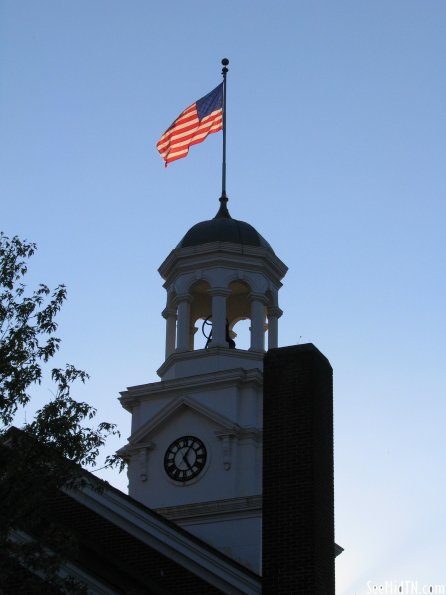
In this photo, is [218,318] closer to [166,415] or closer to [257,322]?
[257,322]

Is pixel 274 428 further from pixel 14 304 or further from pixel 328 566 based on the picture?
pixel 14 304

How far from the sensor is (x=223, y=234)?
3834 centimetres

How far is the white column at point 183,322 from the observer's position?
37.2 m

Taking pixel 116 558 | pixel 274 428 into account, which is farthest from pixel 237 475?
pixel 274 428

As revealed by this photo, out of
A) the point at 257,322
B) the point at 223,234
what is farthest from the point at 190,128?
the point at 257,322

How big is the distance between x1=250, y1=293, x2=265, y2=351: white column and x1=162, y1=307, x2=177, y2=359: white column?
241cm

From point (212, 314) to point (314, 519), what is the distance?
18310mm

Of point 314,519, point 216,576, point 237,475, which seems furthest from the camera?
point 237,475

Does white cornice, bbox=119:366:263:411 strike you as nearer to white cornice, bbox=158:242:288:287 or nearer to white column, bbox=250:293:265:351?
white column, bbox=250:293:265:351

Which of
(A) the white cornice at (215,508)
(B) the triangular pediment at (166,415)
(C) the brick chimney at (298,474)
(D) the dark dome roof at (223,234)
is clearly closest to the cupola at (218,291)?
(D) the dark dome roof at (223,234)

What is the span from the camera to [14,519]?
51.8 feet

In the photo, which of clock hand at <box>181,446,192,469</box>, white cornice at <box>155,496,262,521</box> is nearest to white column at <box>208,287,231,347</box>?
clock hand at <box>181,446,192,469</box>

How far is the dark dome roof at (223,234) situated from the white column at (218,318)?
1.88 meters

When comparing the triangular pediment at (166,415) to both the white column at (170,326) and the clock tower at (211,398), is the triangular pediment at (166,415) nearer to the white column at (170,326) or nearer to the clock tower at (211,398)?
the clock tower at (211,398)
